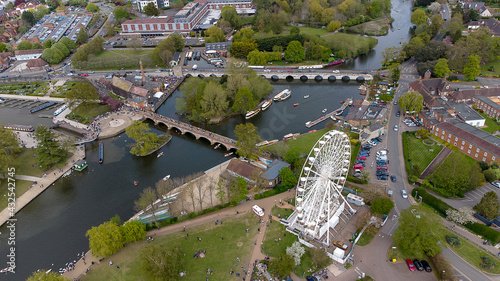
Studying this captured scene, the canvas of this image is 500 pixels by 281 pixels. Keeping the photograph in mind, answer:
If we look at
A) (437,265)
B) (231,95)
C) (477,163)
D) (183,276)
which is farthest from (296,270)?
(231,95)

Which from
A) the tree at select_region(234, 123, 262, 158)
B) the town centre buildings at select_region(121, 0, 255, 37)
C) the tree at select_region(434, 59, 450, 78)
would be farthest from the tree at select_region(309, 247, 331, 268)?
the town centre buildings at select_region(121, 0, 255, 37)

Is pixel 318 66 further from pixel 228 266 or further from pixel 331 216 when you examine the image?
pixel 228 266

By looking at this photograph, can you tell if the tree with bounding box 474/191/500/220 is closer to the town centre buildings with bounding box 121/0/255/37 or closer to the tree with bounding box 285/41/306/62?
the tree with bounding box 285/41/306/62

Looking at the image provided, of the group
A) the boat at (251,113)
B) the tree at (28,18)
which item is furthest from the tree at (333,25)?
the tree at (28,18)

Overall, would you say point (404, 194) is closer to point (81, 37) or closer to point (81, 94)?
point (81, 94)

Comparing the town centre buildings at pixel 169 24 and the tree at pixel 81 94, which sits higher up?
the town centre buildings at pixel 169 24

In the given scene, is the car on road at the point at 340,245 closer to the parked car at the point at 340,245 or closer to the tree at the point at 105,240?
the parked car at the point at 340,245
